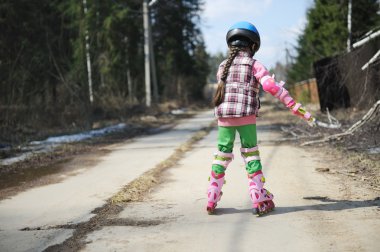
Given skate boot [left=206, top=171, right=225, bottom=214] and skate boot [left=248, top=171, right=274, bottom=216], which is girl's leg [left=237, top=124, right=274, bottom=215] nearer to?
skate boot [left=248, top=171, right=274, bottom=216]

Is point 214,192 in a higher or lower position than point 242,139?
lower

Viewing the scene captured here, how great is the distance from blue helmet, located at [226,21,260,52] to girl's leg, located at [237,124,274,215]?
2.75ft

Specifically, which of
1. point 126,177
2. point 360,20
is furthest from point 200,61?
point 126,177

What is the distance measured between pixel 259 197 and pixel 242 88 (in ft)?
3.54

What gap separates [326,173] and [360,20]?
73.0ft

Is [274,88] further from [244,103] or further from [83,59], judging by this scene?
[83,59]

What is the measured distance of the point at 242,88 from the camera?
461cm

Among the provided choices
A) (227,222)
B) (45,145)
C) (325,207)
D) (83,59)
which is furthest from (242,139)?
(83,59)

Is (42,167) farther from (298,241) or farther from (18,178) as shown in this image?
(298,241)

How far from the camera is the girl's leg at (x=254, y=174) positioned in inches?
177

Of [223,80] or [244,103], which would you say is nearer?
[244,103]

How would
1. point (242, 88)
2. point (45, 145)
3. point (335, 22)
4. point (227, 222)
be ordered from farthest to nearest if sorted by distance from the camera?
point (335, 22) < point (45, 145) < point (242, 88) < point (227, 222)

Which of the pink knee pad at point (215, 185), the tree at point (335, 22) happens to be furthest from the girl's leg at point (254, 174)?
the tree at point (335, 22)

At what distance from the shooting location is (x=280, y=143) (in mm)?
11047
